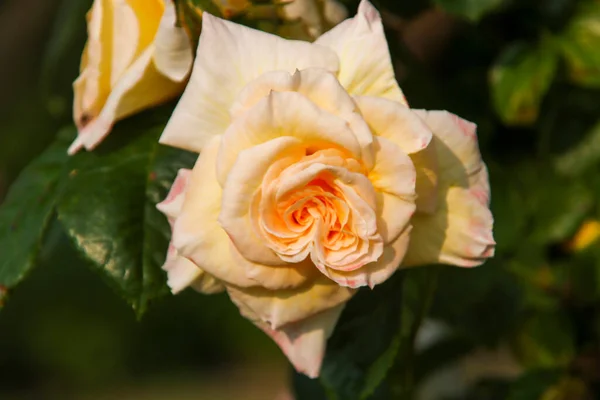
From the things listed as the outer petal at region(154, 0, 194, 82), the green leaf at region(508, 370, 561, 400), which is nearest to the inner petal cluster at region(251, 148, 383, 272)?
the outer petal at region(154, 0, 194, 82)

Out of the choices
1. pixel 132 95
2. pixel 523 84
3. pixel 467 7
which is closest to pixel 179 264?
pixel 132 95

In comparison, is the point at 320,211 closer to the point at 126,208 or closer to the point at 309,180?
the point at 309,180

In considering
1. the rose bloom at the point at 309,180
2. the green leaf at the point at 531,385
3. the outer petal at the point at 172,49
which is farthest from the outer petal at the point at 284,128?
the green leaf at the point at 531,385

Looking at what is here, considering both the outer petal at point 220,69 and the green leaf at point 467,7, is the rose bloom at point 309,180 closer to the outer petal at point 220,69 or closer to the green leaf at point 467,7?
the outer petal at point 220,69

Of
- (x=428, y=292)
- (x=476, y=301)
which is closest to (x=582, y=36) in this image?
(x=476, y=301)

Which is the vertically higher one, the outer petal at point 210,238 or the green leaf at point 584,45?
the outer petal at point 210,238

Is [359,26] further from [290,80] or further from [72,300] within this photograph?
[72,300]
